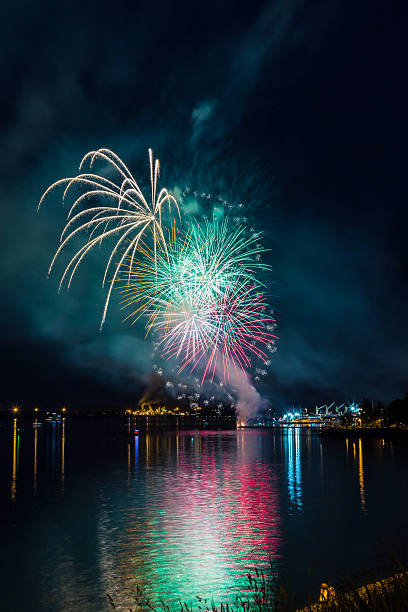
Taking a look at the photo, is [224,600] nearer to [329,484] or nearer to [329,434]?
[329,484]

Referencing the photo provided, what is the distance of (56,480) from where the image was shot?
5431cm

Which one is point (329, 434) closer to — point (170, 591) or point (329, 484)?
point (329, 484)

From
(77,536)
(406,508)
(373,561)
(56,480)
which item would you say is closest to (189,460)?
(56,480)

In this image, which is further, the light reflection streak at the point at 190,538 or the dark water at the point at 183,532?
the dark water at the point at 183,532

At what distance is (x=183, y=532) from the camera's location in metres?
28.6

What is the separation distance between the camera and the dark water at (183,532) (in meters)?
20.3

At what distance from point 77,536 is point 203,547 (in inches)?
300

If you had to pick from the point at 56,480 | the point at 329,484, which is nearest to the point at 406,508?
the point at 329,484

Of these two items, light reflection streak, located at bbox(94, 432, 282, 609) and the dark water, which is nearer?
light reflection streak, located at bbox(94, 432, 282, 609)

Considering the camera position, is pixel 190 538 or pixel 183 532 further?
pixel 183 532

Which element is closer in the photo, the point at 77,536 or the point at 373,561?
the point at 373,561

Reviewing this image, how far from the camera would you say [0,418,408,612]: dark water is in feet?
66.5

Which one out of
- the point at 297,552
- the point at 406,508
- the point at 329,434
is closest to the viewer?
the point at 297,552

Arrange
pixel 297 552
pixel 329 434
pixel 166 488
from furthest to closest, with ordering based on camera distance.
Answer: pixel 329 434 < pixel 166 488 < pixel 297 552
